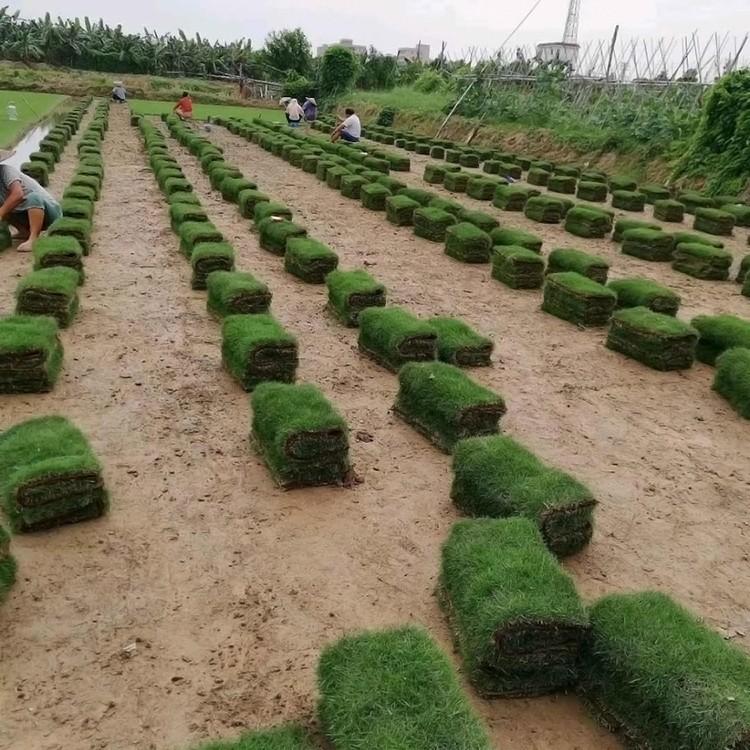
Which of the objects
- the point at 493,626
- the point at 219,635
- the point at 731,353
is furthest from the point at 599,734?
the point at 731,353

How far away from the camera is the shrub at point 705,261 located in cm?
1182

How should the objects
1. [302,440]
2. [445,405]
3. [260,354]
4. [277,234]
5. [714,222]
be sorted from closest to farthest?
[302,440], [445,405], [260,354], [277,234], [714,222]

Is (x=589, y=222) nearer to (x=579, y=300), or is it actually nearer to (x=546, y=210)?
(x=546, y=210)

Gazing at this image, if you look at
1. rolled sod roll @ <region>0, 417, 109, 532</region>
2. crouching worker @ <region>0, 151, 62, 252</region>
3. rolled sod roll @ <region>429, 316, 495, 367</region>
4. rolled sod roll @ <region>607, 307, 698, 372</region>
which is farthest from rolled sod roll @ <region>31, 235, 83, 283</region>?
rolled sod roll @ <region>607, 307, 698, 372</region>

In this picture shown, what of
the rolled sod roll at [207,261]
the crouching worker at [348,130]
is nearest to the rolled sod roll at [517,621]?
the rolled sod roll at [207,261]

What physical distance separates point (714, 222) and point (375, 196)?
7531mm

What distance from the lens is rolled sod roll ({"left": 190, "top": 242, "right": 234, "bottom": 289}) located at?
940 cm

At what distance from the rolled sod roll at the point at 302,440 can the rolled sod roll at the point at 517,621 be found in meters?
1.58

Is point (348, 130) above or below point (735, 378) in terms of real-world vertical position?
above

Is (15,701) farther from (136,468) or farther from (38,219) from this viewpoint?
(38,219)

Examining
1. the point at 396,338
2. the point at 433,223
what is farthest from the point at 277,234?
the point at 396,338

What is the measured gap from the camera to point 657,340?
7.83 metres

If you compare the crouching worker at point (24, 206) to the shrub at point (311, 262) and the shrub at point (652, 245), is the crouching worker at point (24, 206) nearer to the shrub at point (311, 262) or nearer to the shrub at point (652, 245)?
the shrub at point (311, 262)

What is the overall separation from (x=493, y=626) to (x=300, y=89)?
1844 inches
